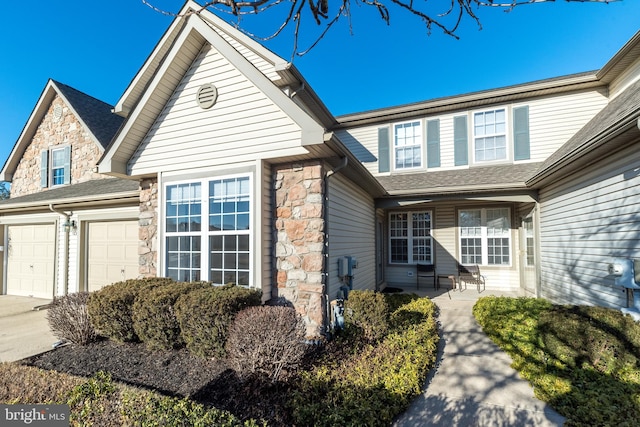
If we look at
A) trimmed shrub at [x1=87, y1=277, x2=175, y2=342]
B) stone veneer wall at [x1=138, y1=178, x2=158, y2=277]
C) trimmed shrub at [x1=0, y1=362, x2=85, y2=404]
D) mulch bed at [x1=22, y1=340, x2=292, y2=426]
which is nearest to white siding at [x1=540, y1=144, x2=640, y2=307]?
mulch bed at [x1=22, y1=340, x2=292, y2=426]

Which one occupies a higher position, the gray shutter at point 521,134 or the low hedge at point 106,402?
the gray shutter at point 521,134

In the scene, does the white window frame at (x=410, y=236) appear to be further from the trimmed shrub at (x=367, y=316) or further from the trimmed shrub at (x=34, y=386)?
the trimmed shrub at (x=34, y=386)

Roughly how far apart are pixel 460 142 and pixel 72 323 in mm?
10555

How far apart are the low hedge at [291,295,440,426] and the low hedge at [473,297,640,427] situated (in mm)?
1245

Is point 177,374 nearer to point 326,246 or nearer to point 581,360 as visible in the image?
point 326,246


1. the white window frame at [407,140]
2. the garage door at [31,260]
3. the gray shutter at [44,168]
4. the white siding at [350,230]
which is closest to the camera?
the white siding at [350,230]

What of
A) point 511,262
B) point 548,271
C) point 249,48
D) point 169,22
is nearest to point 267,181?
point 249,48

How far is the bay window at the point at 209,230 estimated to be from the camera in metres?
5.36

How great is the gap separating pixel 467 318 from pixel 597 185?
11.3ft

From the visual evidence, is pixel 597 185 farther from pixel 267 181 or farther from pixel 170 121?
pixel 170 121

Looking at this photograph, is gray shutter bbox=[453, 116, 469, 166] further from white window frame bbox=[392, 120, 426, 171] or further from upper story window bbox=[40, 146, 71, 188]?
upper story window bbox=[40, 146, 71, 188]

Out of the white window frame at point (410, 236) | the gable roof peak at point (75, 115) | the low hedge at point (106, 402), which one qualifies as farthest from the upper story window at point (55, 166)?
the white window frame at point (410, 236)

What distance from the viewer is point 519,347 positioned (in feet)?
15.1

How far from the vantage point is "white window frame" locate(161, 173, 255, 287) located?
526 cm
